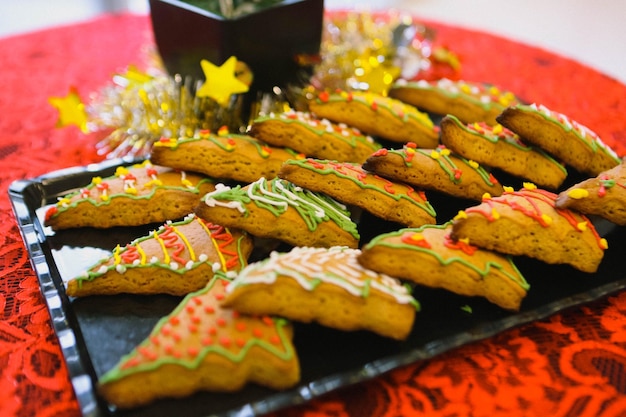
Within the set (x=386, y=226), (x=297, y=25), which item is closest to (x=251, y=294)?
(x=386, y=226)

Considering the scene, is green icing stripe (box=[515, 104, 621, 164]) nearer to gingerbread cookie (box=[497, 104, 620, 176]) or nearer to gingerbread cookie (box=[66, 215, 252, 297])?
gingerbread cookie (box=[497, 104, 620, 176])

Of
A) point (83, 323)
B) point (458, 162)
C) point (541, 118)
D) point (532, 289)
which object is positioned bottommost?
point (83, 323)

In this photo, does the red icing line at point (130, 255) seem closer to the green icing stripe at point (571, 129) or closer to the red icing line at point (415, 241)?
the red icing line at point (415, 241)

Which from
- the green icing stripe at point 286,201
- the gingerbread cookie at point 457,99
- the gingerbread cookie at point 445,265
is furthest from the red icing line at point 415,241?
the gingerbread cookie at point 457,99

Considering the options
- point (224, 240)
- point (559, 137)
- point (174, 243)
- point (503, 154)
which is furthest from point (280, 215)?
point (559, 137)

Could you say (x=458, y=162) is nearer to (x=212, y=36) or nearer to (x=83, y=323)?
(x=212, y=36)

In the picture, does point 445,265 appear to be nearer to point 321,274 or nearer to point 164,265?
point 321,274
